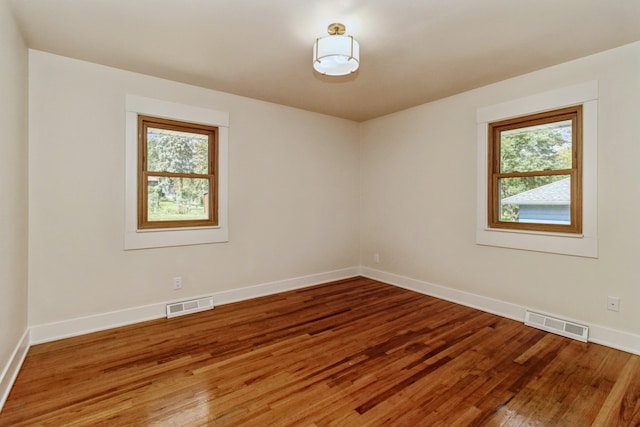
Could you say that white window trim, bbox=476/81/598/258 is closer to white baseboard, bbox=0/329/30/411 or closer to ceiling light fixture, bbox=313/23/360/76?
ceiling light fixture, bbox=313/23/360/76

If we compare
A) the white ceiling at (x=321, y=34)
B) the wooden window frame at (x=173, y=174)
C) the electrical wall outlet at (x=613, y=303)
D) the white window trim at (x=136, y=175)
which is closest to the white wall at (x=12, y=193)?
the white ceiling at (x=321, y=34)

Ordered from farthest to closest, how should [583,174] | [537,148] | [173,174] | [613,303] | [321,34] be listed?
1. [173,174]
2. [537,148]
3. [583,174]
4. [613,303]
5. [321,34]

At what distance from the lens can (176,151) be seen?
11.3 ft

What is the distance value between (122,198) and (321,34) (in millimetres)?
2381

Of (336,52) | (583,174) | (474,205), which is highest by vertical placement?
(336,52)

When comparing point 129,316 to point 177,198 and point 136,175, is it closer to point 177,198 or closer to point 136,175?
point 177,198

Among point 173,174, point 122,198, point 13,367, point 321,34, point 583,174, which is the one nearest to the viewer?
point 13,367

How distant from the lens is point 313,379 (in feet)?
7.03

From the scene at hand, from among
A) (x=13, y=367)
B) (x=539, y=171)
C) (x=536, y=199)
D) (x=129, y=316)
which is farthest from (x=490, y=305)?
(x=13, y=367)

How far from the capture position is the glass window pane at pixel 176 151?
3.30 metres

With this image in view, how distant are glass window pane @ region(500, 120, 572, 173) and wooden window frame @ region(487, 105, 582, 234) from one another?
45mm

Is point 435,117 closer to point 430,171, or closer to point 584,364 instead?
point 430,171

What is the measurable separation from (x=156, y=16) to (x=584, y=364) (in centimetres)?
400

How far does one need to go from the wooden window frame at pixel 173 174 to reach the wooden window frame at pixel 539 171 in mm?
3110
